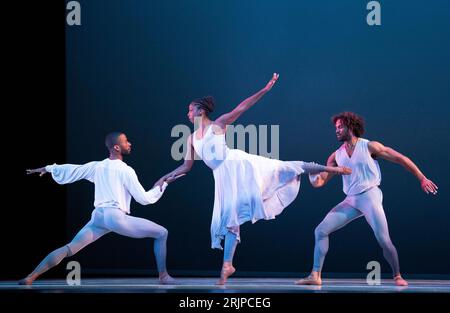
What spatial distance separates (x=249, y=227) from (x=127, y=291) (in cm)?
292

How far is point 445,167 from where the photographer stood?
23.5ft

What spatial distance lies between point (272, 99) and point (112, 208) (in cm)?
255

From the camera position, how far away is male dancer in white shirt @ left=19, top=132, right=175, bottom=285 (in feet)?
18.3

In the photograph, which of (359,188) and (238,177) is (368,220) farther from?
(238,177)

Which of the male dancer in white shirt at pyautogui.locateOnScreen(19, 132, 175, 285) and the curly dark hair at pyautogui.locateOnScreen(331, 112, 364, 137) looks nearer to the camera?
the male dancer in white shirt at pyautogui.locateOnScreen(19, 132, 175, 285)

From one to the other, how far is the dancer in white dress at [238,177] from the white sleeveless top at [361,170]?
11cm

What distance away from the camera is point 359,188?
18.9 feet

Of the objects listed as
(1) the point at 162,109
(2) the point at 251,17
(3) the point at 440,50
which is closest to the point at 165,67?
(1) the point at 162,109

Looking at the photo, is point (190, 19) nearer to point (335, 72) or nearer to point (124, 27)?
point (124, 27)

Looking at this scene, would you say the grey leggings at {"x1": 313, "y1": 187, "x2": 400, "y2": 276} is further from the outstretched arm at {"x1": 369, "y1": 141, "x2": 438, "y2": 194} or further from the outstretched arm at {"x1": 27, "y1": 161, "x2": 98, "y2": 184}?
the outstretched arm at {"x1": 27, "y1": 161, "x2": 98, "y2": 184}

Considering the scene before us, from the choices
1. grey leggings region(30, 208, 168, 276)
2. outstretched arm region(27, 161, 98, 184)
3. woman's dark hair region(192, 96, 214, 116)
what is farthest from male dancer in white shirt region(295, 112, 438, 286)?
outstretched arm region(27, 161, 98, 184)

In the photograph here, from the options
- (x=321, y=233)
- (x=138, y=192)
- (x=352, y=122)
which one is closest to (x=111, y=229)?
(x=138, y=192)

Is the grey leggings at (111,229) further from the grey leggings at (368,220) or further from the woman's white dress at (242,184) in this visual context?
the grey leggings at (368,220)

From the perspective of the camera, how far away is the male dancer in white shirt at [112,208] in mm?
5570
